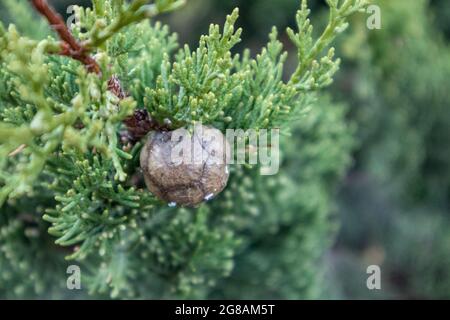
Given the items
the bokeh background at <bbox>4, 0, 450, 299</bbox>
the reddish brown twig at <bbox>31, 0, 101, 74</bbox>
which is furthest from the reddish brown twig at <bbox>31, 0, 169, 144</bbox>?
the bokeh background at <bbox>4, 0, 450, 299</bbox>

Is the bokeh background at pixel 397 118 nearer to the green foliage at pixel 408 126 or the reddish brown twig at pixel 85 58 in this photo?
the green foliage at pixel 408 126

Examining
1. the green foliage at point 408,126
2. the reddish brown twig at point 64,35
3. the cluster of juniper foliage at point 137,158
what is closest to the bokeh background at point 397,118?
the green foliage at point 408,126

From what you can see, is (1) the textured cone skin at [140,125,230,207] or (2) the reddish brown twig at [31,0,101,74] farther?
(1) the textured cone skin at [140,125,230,207]

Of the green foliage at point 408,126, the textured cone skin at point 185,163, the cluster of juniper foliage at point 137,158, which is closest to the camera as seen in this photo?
the cluster of juniper foliage at point 137,158

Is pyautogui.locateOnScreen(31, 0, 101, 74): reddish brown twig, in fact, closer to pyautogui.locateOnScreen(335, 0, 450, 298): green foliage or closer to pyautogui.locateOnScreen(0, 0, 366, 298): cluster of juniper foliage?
pyautogui.locateOnScreen(0, 0, 366, 298): cluster of juniper foliage

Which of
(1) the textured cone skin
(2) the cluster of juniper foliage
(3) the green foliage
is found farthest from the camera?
(3) the green foliage

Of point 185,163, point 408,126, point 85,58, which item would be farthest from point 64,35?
point 408,126
